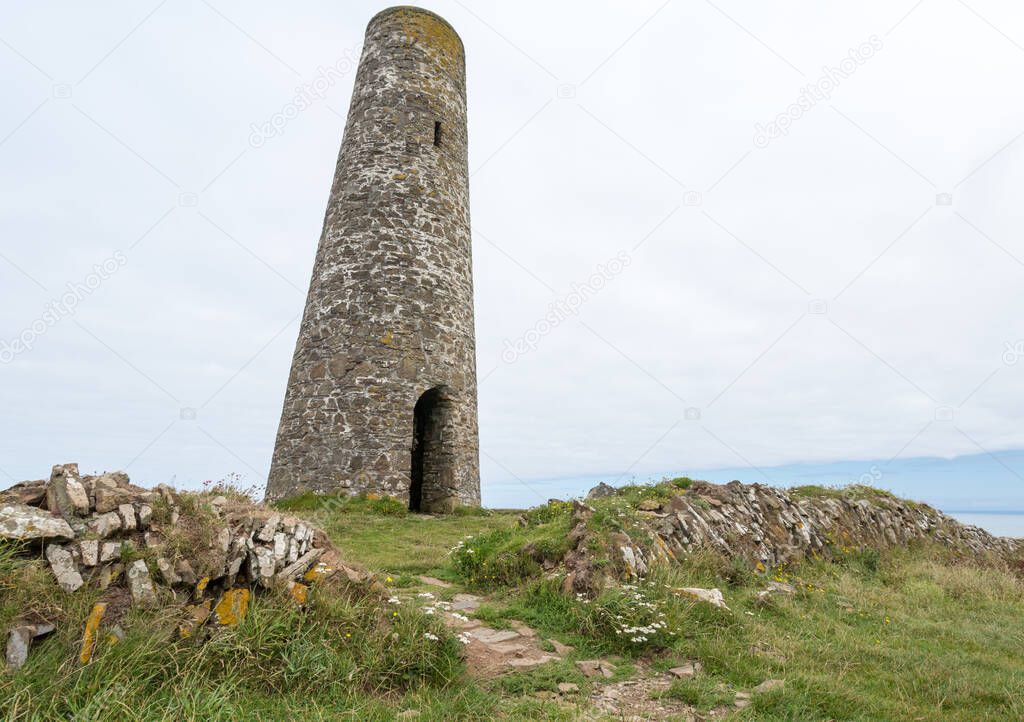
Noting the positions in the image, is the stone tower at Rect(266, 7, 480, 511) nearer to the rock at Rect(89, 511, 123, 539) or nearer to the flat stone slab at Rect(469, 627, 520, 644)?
the flat stone slab at Rect(469, 627, 520, 644)

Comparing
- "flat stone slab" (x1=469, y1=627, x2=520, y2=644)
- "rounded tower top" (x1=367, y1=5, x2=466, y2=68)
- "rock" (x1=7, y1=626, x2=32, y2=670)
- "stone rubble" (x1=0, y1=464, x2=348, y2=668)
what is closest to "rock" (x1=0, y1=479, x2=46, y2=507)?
"stone rubble" (x1=0, y1=464, x2=348, y2=668)

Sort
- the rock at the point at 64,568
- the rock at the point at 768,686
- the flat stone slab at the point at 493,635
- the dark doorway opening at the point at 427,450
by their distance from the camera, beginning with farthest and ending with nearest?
1. the dark doorway opening at the point at 427,450
2. the flat stone slab at the point at 493,635
3. the rock at the point at 768,686
4. the rock at the point at 64,568

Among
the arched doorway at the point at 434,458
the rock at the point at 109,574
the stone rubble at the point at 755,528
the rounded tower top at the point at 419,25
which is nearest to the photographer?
the rock at the point at 109,574

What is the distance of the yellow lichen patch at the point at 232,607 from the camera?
13.8ft

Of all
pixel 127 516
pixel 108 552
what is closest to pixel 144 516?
pixel 127 516

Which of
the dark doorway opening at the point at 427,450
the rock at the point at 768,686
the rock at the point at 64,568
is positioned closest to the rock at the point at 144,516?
the rock at the point at 64,568

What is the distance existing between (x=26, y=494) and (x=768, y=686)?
5487 millimetres

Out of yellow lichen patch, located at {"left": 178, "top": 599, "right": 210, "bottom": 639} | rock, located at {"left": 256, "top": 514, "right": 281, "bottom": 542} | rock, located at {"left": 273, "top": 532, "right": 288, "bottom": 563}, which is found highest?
rock, located at {"left": 256, "top": 514, "right": 281, "bottom": 542}

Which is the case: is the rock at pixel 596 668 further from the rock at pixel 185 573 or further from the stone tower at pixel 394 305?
the stone tower at pixel 394 305

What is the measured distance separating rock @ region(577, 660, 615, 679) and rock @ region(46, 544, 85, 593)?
3528 mm

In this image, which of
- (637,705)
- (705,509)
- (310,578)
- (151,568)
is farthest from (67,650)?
(705,509)

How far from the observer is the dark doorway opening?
13375 millimetres

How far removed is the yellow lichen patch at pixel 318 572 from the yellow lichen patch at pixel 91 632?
1.35 m

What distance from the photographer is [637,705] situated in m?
4.23
